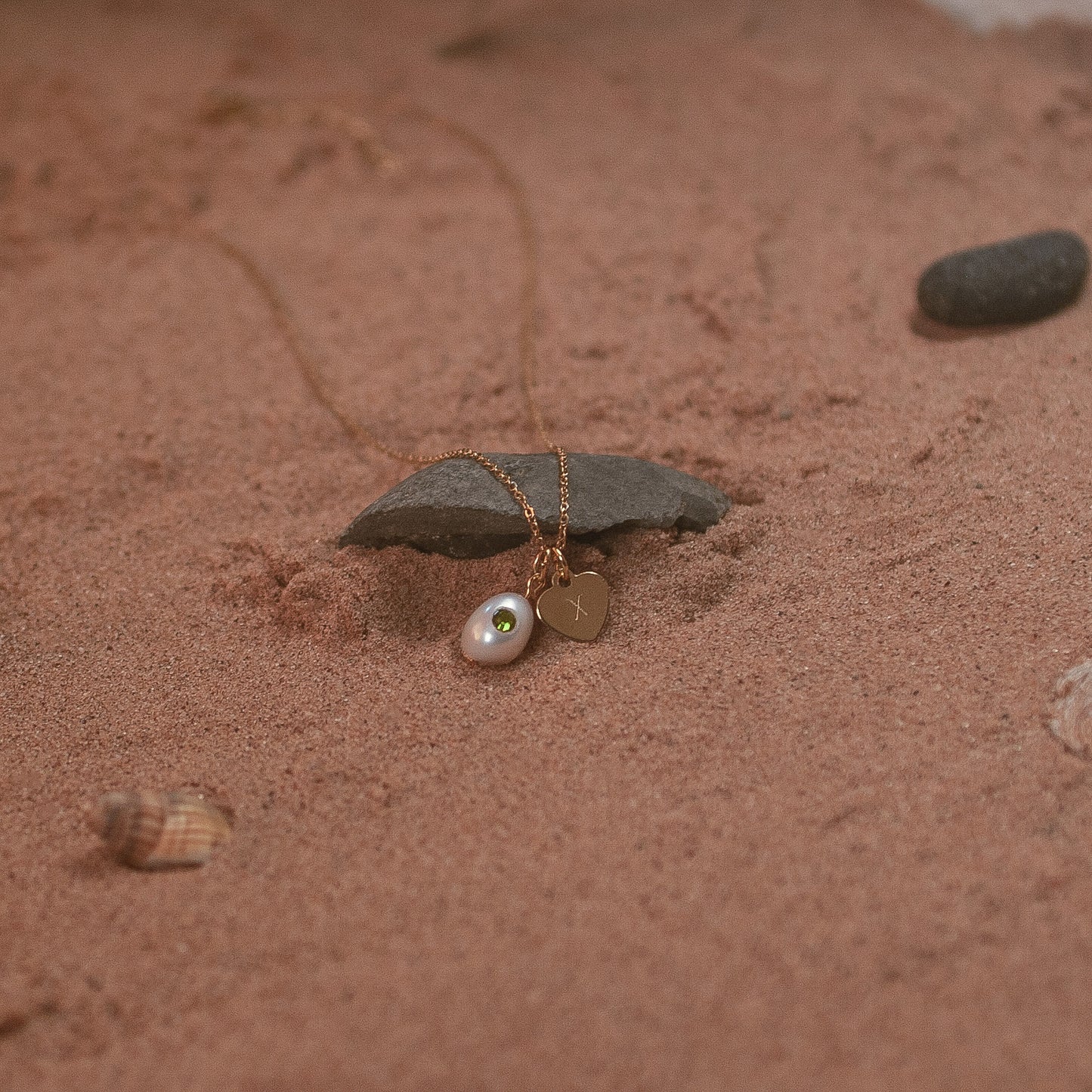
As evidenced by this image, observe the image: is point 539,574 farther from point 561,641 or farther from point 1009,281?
point 1009,281

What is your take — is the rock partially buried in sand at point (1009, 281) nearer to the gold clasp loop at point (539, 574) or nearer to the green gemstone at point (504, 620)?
the gold clasp loop at point (539, 574)

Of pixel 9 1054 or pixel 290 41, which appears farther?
pixel 290 41

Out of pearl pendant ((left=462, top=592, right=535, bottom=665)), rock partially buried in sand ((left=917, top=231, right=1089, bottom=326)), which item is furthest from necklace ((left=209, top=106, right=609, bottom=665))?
rock partially buried in sand ((left=917, top=231, right=1089, bottom=326))

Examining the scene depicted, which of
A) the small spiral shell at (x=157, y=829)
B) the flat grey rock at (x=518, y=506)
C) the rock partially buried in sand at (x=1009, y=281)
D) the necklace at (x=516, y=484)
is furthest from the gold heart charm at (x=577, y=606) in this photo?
the rock partially buried in sand at (x=1009, y=281)

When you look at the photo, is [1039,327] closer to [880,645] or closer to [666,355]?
[666,355]

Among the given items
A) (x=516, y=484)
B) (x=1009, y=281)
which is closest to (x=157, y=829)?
(x=516, y=484)

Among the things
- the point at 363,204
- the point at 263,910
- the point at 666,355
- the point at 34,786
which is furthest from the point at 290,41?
the point at 263,910

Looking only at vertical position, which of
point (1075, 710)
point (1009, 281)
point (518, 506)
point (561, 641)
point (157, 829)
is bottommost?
point (157, 829)
